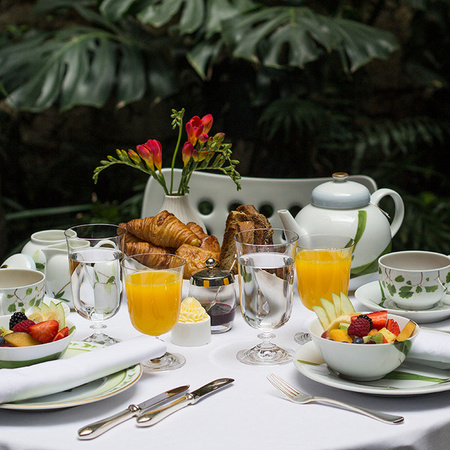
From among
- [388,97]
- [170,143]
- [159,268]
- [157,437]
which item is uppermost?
[388,97]

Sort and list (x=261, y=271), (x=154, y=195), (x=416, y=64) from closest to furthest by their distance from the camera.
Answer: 1. (x=261, y=271)
2. (x=154, y=195)
3. (x=416, y=64)

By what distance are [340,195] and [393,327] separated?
524 millimetres

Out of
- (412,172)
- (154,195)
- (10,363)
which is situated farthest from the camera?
(412,172)

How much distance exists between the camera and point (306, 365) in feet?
3.61

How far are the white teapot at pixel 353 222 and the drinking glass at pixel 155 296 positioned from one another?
0.44 m

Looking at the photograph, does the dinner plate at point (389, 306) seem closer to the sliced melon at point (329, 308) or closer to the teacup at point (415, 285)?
the teacup at point (415, 285)

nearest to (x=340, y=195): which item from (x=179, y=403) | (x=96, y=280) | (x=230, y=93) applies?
(x=96, y=280)

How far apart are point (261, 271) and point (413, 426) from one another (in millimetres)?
376

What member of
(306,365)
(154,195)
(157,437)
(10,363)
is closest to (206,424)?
(157,437)

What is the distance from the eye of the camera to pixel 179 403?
100cm

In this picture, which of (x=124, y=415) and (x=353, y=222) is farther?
(x=353, y=222)

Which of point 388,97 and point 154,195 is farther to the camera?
point 388,97

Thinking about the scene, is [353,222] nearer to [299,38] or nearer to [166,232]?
[166,232]

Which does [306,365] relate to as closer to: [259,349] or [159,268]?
[259,349]
